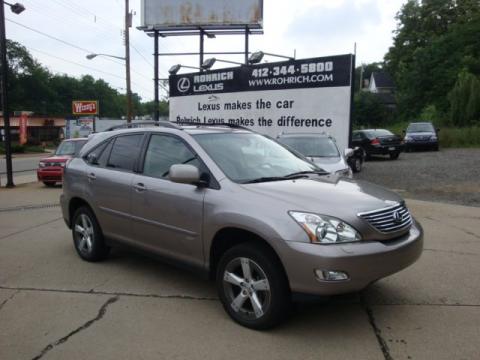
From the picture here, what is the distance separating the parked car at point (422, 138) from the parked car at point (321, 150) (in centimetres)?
1702

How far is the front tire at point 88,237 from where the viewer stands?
19.4 ft

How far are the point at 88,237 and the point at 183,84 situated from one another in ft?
39.9

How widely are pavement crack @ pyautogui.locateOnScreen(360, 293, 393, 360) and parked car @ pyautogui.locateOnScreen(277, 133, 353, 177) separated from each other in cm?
535

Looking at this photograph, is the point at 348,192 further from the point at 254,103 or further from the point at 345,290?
the point at 254,103

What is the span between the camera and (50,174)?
49.0 feet

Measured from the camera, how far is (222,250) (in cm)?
438

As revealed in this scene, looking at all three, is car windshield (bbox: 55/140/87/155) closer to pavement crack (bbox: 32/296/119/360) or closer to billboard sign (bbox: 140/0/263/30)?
billboard sign (bbox: 140/0/263/30)

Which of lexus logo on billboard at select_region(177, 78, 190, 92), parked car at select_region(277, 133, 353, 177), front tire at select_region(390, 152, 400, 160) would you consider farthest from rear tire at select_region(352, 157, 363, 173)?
lexus logo on billboard at select_region(177, 78, 190, 92)

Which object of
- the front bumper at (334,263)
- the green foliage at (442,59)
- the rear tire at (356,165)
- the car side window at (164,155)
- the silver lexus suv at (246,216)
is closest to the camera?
Result: the front bumper at (334,263)

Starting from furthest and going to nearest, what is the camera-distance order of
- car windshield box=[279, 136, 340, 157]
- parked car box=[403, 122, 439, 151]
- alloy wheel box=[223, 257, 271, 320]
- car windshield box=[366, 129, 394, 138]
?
1. parked car box=[403, 122, 439, 151]
2. car windshield box=[366, 129, 394, 138]
3. car windshield box=[279, 136, 340, 157]
4. alloy wheel box=[223, 257, 271, 320]

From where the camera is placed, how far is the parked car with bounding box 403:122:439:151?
2648 cm

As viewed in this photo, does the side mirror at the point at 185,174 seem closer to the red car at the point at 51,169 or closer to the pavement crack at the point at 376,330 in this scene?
the pavement crack at the point at 376,330

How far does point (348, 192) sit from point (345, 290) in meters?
0.92

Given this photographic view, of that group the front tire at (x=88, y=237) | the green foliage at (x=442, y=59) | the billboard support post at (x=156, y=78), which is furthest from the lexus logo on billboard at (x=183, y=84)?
the green foliage at (x=442, y=59)
